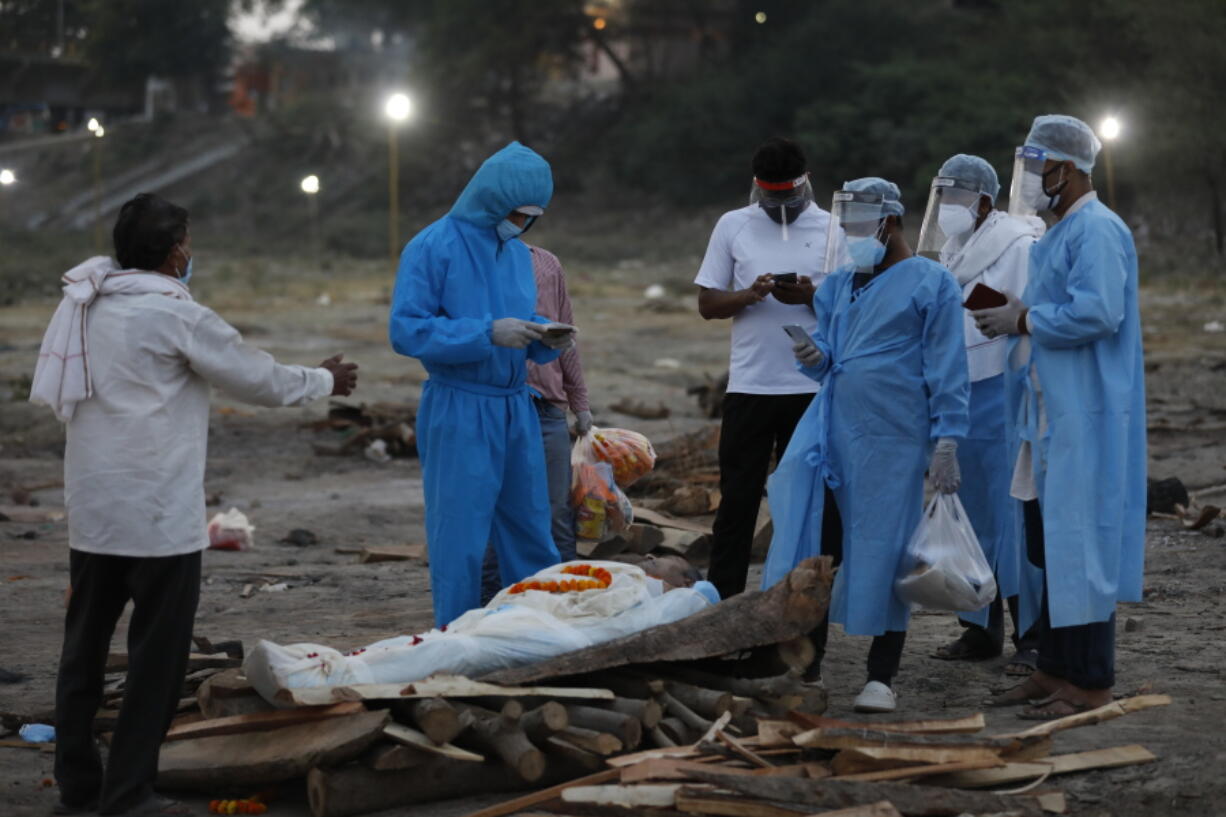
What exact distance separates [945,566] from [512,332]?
1.79 m

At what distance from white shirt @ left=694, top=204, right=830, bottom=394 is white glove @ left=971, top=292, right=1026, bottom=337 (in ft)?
3.29

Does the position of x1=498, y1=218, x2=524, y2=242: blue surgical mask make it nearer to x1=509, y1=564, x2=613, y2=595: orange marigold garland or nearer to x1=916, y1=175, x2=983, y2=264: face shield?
x1=509, y1=564, x2=613, y2=595: orange marigold garland

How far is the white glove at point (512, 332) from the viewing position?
6.00 meters

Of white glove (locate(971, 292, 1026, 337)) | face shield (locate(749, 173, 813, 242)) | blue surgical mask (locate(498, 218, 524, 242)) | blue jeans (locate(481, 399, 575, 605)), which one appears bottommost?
blue jeans (locate(481, 399, 575, 605))

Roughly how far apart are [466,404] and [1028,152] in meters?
2.30

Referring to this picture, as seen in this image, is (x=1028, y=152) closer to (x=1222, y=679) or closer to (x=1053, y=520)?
(x=1053, y=520)

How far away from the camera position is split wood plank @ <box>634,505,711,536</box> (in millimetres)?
9654

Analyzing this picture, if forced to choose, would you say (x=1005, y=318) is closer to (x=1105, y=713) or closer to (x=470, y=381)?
(x=1105, y=713)

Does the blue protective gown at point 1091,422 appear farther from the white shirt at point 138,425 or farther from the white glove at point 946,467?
the white shirt at point 138,425

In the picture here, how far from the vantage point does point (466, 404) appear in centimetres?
615

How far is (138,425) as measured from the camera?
4.81m

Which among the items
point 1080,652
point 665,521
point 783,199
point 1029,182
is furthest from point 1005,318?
point 665,521

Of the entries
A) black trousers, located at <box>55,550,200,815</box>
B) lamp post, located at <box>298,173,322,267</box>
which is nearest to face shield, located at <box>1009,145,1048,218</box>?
black trousers, located at <box>55,550,200,815</box>

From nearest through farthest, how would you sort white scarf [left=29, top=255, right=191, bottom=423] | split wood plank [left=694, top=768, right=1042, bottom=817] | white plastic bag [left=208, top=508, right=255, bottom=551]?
split wood plank [left=694, top=768, right=1042, bottom=817] < white scarf [left=29, top=255, right=191, bottom=423] < white plastic bag [left=208, top=508, right=255, bottom=551]
